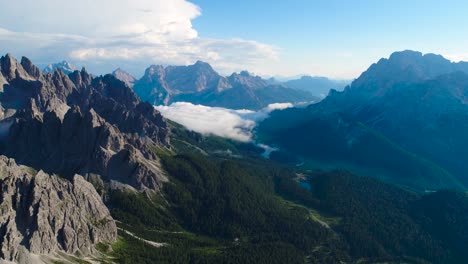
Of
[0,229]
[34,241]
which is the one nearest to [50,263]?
[34,241]

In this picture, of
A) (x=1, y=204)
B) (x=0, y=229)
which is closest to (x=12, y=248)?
(x=0, y=229)

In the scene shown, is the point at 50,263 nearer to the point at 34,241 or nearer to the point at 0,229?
the point at 34,241

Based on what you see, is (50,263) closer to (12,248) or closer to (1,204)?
(12,248)

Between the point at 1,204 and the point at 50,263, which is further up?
the point at 1,204

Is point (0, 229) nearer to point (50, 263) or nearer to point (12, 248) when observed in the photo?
point (12, 248)

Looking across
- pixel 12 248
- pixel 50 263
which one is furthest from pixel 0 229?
pixel 50 263

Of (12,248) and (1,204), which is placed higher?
(1,204)

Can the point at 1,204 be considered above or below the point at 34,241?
above
